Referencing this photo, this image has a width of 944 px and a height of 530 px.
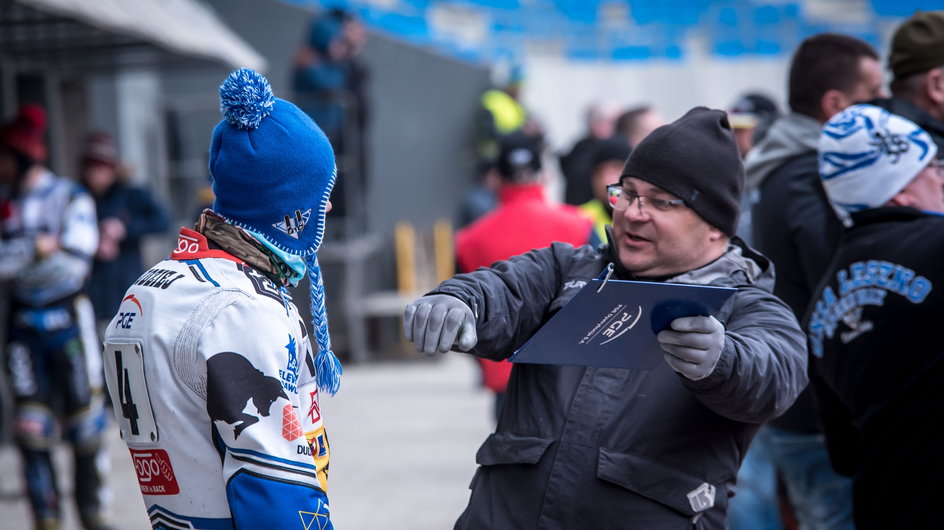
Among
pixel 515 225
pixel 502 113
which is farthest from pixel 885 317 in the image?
pixel 502 113

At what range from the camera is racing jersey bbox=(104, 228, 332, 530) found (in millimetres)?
2309

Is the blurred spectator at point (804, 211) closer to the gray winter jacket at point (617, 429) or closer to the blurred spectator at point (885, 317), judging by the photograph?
the blurred spectator at point (885, 317)

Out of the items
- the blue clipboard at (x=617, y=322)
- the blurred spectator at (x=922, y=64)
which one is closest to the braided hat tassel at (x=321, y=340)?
the blue clipboard at (x=617, y=322)

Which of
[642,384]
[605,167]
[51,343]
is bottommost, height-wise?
[51,343]

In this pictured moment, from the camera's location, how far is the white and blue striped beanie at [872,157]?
11.3 feet

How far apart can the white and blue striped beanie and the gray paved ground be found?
383 cm

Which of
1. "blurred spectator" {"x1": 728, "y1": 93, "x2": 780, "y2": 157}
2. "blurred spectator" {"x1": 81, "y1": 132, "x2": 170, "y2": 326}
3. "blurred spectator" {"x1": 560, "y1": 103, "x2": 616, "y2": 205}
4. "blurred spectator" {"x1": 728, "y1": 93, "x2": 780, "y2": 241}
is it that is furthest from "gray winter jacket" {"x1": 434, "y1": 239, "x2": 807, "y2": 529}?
"blurred spectator" {"x1": 81, "y1": 132, "x2": 170, "y2": 326}

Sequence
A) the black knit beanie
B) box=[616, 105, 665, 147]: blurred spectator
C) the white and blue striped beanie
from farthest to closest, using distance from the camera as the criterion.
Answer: box=[616, 105, 665, 147]: blurred spectator, the white and blue striped beanie, the black knit beanie

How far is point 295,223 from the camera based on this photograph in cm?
258

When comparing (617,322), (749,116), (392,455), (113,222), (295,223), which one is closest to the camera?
(617,322)

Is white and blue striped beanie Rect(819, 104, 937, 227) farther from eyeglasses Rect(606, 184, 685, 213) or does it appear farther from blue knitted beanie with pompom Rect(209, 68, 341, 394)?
blue knitted beanie with pompom Rect(209, 68, 341, 394)

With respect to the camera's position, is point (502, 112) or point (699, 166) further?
point (502, 112)

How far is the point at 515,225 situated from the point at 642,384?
3.43m

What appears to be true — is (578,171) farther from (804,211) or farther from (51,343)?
(804,211)
